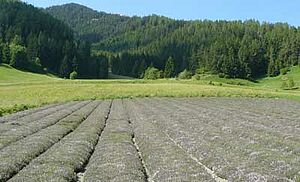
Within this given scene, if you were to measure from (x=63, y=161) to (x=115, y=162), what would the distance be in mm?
2424

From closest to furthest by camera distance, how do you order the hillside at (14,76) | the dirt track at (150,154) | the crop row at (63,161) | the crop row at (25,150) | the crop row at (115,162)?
the crop row at (63,161)
the crop row at (115,162)
the dirt track at (150,154)
the crop row at (25,150)
the hillside at (14,76)

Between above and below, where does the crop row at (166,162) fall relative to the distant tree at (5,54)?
below

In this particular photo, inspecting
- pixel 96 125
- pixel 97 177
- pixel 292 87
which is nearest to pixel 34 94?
pixel 96 125

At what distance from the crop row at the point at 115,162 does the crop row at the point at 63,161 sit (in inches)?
20.7

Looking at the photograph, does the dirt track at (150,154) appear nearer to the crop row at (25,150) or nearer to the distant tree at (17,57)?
the crop row at (25,150)

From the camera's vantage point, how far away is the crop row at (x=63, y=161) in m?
18.6

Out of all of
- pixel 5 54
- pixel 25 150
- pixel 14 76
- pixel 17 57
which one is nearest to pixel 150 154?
pixel 25 150

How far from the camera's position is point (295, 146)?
2631 cm

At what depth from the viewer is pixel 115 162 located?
2200 centimetres

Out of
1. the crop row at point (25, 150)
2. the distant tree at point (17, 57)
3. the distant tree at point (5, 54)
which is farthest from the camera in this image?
the distant tree at point (5, 54)

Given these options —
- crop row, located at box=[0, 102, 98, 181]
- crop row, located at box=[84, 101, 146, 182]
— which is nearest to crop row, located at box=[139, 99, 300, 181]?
crop row, located at box=[84, 101, 146, 182]

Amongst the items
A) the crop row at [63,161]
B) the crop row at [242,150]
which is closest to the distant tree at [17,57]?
the crop row at [242,150]

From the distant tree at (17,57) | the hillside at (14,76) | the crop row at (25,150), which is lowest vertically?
the hillside at (14,76)

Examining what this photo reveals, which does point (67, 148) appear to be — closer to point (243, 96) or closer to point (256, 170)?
point (256, 170)
